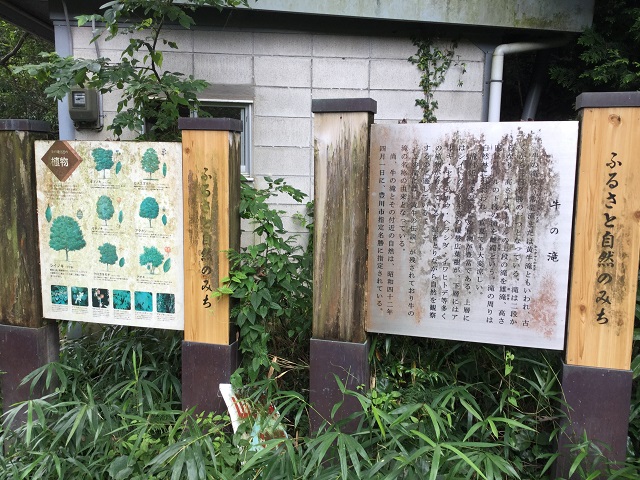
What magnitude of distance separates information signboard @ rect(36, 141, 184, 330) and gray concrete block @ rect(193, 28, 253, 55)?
2.33 m

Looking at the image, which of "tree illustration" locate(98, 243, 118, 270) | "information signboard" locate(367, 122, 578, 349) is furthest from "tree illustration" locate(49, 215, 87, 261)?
"information signboard" locate(367, 122, 578, 349)

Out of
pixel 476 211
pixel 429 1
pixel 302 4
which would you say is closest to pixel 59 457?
pixel 476 211

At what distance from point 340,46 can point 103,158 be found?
2.93 meters

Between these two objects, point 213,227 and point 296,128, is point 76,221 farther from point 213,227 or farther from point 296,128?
point 296,128

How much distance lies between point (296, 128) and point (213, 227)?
8.01 feet

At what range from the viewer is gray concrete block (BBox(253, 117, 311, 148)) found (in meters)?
5.23

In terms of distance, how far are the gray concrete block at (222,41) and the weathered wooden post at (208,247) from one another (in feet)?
7.80

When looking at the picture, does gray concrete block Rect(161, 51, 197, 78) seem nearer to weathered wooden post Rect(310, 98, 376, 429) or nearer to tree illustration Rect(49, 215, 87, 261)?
tree illustration Rect(49, 215, 87, 261)

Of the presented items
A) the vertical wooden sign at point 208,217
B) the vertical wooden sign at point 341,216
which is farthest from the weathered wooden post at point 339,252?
the vertical wooden sign at point 208,217

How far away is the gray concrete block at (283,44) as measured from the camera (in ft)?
16.9

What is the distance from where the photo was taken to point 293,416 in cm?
330

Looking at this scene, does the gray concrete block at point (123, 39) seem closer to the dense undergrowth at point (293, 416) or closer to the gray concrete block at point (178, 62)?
the gray concrete block at point (178, 62)

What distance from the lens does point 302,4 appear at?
4816 millimetres

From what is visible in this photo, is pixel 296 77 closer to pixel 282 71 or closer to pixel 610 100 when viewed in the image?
pixel 282 71
